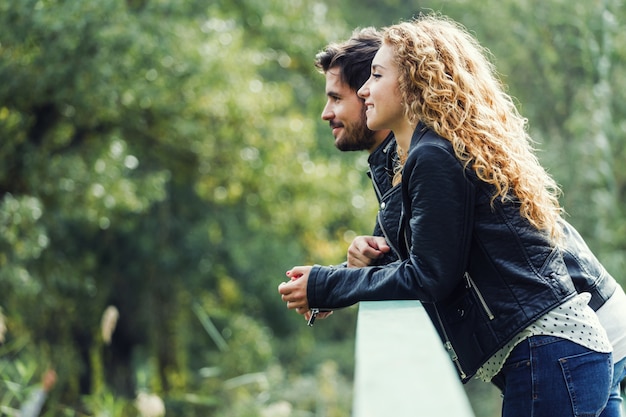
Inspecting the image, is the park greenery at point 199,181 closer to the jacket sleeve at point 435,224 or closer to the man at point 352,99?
the man at point 352,99

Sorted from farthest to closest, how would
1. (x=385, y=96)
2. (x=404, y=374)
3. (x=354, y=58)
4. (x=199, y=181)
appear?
(x=199, y=181) < (x=354, y=58) < (x=385, y=96) < (x=404, y=374)

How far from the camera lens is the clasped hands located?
2.19 m

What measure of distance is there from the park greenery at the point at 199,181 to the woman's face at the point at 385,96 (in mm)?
2914

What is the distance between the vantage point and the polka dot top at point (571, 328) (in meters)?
1.99

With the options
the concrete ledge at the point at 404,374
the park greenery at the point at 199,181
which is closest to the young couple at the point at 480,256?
the concrete ledge at the point at 404,374

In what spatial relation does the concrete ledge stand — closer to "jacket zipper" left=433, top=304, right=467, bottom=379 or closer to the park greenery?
"jacket zipper" left=433, top=304, right=467, bottom=379

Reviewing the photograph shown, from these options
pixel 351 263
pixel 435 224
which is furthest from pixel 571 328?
pixel 351 263

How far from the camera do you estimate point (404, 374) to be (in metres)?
1.20

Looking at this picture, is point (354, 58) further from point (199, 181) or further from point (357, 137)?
point (199, 181)

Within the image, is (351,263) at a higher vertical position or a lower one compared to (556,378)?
lower

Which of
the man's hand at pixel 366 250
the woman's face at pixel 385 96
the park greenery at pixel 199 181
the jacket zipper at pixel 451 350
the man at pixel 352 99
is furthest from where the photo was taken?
the park greenery at pixel 199 181

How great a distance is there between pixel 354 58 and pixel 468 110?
0.81m

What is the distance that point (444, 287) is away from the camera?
2.00m

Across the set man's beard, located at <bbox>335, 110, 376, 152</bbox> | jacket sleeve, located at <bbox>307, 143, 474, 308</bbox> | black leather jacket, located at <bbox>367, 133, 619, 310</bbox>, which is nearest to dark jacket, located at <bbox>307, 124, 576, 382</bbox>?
jacket sleeve, located at <bbox>307, 143, 474, 308</bbox>
